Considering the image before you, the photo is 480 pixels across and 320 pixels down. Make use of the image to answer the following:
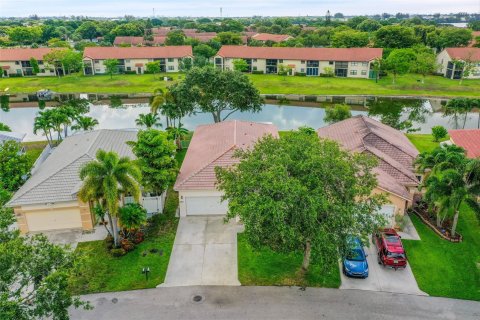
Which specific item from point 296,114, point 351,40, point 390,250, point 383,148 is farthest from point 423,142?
point 351,40

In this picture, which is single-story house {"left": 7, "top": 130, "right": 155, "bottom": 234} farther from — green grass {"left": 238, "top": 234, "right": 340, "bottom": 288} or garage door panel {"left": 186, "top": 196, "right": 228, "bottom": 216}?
green grass {"left": 238, "top": 234, "right": 340, "bottom": 288}

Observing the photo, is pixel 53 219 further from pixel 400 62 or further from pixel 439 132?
pixel 400 62

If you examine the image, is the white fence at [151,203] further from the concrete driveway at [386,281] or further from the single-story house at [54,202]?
the concrete driveway at [386,281]

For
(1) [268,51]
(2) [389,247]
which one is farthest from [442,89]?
(2) [389,247]

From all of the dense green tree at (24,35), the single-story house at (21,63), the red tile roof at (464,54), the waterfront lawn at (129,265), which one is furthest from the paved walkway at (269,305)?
the dense green tree at (24,35)

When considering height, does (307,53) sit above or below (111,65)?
above

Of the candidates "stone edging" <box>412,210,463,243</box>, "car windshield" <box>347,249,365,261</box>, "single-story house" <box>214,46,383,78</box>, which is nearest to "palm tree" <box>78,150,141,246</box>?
"car windshield" <box>347,249,365,261</box>
